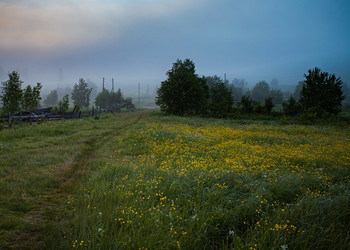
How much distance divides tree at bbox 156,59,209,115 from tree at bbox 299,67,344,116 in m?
22.4

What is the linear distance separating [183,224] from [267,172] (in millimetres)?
3808

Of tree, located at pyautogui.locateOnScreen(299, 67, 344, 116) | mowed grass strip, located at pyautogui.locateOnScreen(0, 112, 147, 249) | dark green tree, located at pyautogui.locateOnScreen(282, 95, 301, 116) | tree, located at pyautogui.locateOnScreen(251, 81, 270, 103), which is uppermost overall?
tree, located at pyautogui.locateOnScreen(251, 81, 270, 103)

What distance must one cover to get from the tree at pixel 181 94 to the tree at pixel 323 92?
22378 mm

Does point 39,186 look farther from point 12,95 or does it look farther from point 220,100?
point 220,100

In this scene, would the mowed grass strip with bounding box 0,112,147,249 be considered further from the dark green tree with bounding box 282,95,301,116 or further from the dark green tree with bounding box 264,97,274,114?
the dark green tree with bounding box 282,95,301,116

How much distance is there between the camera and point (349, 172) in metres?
6.08

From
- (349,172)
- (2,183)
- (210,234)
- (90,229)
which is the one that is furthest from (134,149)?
(349,172)

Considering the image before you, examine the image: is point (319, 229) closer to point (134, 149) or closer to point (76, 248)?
point (76, 248)

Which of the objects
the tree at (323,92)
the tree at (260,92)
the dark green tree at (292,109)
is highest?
the tree at (260,92)

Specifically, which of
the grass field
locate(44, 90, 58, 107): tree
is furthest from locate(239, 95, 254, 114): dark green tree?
locate(44, 90, 58, 107): tree

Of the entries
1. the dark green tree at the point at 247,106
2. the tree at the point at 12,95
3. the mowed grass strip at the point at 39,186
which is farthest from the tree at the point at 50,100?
the mowed grass strip at the point at 39,186

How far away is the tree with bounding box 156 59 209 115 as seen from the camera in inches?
1496

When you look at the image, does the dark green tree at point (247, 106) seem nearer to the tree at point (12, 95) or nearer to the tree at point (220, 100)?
the tree at point (220, 100)

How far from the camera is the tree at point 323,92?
3888 cm
